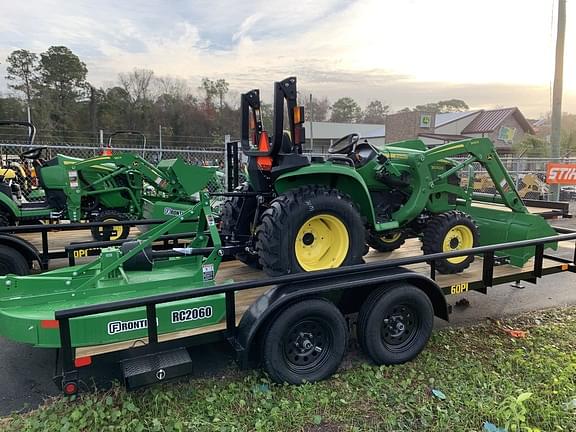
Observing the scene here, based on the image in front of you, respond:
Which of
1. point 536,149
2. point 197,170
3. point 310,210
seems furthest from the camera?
point 536,149

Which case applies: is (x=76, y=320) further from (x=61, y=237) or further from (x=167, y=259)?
(x=61, y=237)

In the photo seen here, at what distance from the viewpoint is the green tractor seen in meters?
7.01

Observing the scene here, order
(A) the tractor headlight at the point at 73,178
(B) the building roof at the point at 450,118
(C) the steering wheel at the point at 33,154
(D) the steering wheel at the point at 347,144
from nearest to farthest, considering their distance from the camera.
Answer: (D) the steering wheel at the point at 347,144 → (A) the tractor headlight at the point at 73,178 → (C) the steering wheel at the point at 33,154 → (B) the building roof at the point at 450,118

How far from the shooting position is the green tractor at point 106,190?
701 cm

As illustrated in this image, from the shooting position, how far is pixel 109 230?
274 inches

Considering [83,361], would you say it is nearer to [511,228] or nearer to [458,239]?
[458,239]

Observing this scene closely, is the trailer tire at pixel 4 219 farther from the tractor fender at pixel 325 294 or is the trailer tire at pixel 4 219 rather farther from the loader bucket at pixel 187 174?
the tractor fender at pixel 325 294

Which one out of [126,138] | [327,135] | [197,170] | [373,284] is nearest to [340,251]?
[373,284]

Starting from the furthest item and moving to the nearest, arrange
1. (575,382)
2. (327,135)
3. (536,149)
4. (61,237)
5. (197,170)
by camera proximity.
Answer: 1. (327,135)
2. (536,149)
3. (197,170)
4. (61,237)
5. (575,382)

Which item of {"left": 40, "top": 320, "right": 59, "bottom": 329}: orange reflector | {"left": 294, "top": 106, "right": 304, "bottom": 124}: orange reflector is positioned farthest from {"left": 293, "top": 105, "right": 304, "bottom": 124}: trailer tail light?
{"left": 40, "top": 320, "right": 59, "bottom": 329}: orange reflector

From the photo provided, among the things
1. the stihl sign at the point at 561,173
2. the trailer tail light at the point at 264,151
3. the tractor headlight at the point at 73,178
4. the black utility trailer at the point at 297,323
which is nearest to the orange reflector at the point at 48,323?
the black utility trailer at the point at 297,323

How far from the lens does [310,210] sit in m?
3.57

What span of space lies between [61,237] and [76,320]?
4.52m

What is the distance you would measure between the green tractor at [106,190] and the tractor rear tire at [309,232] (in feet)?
11.4
